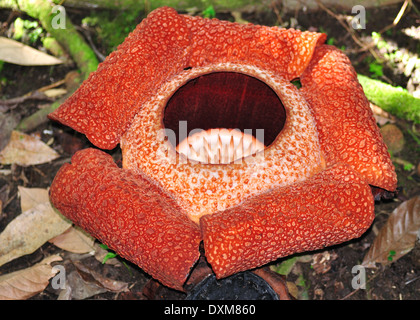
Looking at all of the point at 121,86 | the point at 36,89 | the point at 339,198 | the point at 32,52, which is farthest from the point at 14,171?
the point at 339,198

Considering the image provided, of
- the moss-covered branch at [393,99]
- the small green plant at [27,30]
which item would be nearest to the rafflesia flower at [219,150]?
the moss-covered branch at [393,99]

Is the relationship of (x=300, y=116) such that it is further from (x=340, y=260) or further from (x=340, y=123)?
(x=340, y=260)

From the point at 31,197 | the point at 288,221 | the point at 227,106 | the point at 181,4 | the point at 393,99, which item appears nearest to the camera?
the point at 288,221

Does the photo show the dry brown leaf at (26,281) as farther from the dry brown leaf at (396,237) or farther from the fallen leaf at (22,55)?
the dry brown leaf at (396,237)

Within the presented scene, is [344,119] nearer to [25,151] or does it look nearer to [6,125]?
[25,151]

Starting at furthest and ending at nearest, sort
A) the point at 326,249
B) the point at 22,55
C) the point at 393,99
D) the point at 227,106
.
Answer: the point at 22,55, the point at 393,99, the point at 326,249, the point at 227,106

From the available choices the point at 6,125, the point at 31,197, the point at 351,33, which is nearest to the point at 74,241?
the point at 31,197
